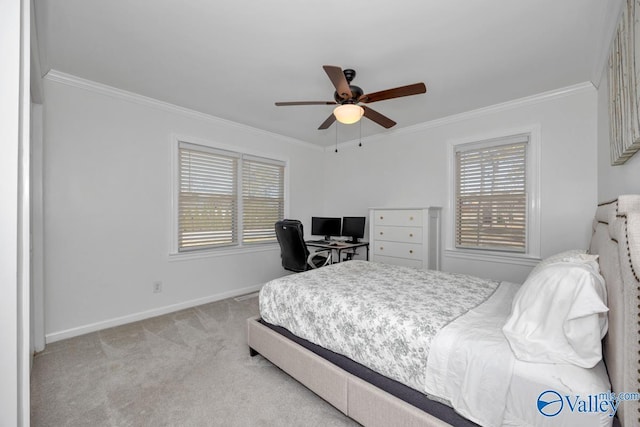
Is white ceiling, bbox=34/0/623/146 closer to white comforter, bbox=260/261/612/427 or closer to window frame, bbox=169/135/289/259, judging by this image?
window frame, bbox=169/135/289/259

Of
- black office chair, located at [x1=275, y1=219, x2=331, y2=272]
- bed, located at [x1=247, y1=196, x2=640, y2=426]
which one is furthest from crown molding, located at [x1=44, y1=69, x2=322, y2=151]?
bed, located at [x1=247, y1=196, x2=640, y2=426]

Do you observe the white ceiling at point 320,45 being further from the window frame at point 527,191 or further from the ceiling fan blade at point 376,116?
the window frame at point 527,191

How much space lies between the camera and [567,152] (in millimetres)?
2746

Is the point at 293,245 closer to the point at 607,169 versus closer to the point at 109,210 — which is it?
the point at 109,210

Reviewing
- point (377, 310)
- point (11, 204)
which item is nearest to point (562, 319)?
point (377, 310)

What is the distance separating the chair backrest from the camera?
3.12 m

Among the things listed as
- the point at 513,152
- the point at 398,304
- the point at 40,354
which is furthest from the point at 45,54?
the point at 513,152

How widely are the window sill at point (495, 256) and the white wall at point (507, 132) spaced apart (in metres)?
0.04

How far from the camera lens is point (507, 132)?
3.08m

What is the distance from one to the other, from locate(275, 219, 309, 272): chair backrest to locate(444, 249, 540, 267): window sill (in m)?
1.90

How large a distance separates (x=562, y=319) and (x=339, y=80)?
72.8 inches

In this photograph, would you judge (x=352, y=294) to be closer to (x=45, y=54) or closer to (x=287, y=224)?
(x=287, y=224)

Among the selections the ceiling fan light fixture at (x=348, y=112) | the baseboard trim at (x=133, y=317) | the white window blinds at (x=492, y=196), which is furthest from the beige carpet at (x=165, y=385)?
the white window blinds at (x=492, y=196)

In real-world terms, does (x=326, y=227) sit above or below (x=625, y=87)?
below
